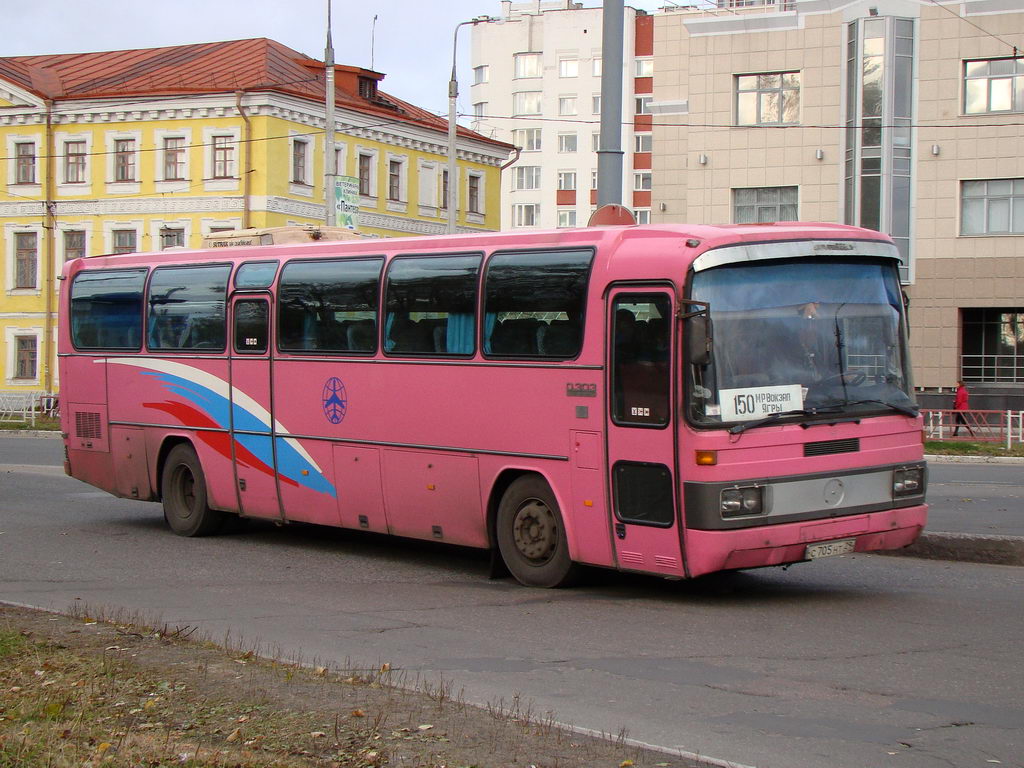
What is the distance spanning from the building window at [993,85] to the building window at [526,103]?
47544mm

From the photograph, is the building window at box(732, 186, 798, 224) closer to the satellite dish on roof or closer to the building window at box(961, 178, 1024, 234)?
the building window at box(961, 178, 1024, 234)

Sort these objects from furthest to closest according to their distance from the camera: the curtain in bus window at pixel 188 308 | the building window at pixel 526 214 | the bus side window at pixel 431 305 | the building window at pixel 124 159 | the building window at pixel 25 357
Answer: the building window at pixel 526 214 < the building window at pixel 25 357 < the building window at pixel 124 159 < the curtain in bus window at pixel 188 308 < the bus side window at pixel 431 305

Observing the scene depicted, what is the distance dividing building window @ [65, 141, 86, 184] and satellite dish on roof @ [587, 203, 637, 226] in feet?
140

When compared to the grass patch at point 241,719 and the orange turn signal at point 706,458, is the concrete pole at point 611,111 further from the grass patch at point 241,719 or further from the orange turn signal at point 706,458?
the grass patch at point 241,719

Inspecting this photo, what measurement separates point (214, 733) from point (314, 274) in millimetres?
8117

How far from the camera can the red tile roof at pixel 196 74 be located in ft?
173

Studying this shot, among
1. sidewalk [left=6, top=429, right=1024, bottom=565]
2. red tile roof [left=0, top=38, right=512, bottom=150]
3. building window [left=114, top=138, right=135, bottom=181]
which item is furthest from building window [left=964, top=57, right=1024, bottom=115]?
sidewalk [left=6, top=429, right=1024, bottom=565]

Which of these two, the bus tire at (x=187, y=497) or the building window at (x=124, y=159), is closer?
the bus tire at (x=187, y=497)

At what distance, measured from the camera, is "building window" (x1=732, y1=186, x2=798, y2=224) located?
4519cm

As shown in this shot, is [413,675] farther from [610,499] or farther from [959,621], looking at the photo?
[959,621]

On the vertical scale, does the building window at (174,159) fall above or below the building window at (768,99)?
below

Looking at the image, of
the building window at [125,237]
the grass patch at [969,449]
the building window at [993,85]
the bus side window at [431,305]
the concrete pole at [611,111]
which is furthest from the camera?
the building window at [125,237]

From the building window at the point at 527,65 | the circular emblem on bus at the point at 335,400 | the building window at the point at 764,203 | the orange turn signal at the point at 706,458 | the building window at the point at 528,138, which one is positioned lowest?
the orange turn signal at the point at 706,458

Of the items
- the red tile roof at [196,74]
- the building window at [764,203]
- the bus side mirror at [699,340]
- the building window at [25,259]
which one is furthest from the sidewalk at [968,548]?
the building window at [25,259]
